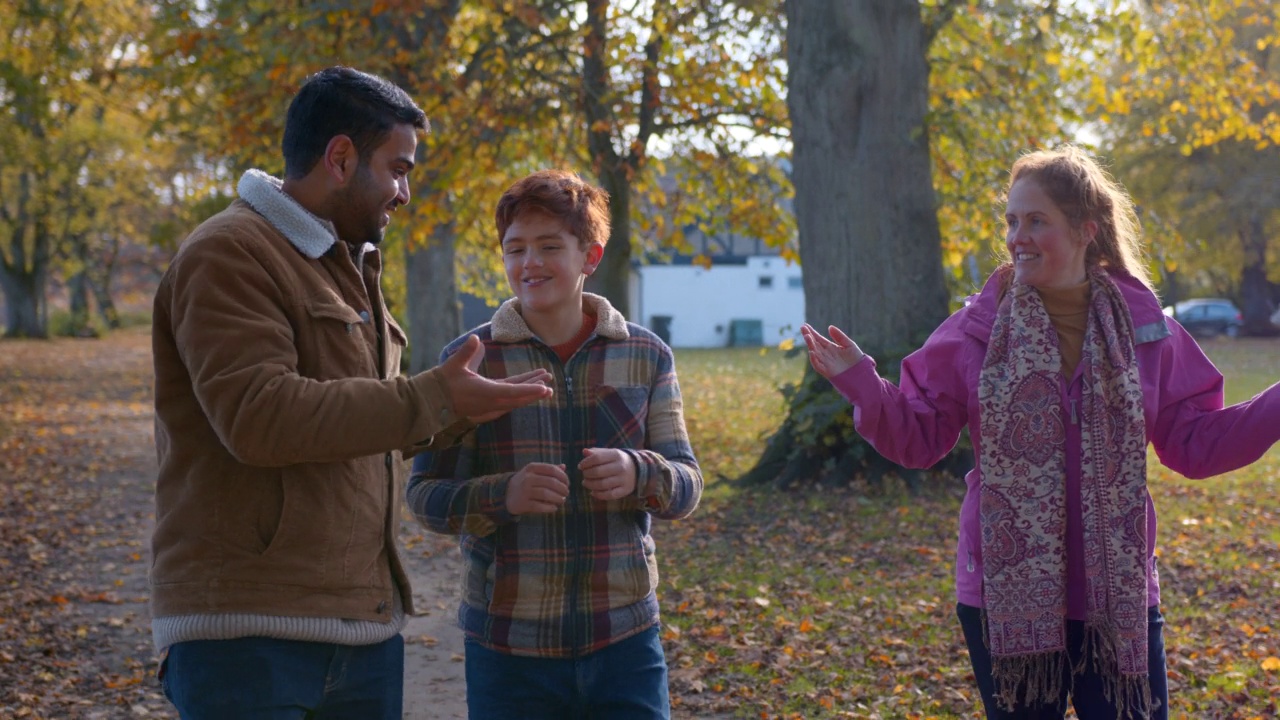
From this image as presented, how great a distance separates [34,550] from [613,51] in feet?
28.9

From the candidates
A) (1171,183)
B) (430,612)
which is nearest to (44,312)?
(1171,183)

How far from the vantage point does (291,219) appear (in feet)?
8.89

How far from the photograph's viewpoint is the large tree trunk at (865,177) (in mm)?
10727

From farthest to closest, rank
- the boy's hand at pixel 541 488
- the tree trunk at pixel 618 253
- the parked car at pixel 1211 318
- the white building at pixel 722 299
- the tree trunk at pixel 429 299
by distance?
the white building at pixel 722 299
the parked car at pixel 1211 318
the tree trunk at pixel 429 299
the tree trunk at pixel 618 253
the boy's hand at pixel 541 488

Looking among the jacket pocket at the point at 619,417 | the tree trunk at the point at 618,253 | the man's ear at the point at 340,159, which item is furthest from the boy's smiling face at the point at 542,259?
the tree trunk at the point at 618,253

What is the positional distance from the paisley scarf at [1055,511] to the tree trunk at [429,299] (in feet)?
60.8

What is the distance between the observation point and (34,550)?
33.8 ft

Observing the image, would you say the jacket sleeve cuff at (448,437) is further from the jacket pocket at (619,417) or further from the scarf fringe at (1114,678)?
the scarf fringe at (1114,678)

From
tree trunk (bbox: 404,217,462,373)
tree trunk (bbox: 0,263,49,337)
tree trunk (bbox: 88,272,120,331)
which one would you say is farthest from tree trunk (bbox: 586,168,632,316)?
tree trunk (bbox: 88,272,120,331)

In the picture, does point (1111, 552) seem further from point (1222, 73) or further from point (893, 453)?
point (1222, 73)

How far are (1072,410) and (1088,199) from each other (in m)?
0.54

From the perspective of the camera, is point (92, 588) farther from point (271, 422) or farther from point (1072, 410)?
point (1072, 410)

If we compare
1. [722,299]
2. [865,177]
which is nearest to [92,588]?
[865,177]

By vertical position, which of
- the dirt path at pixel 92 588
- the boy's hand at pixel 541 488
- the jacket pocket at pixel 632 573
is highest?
the boy's hand at pixel 541 488
